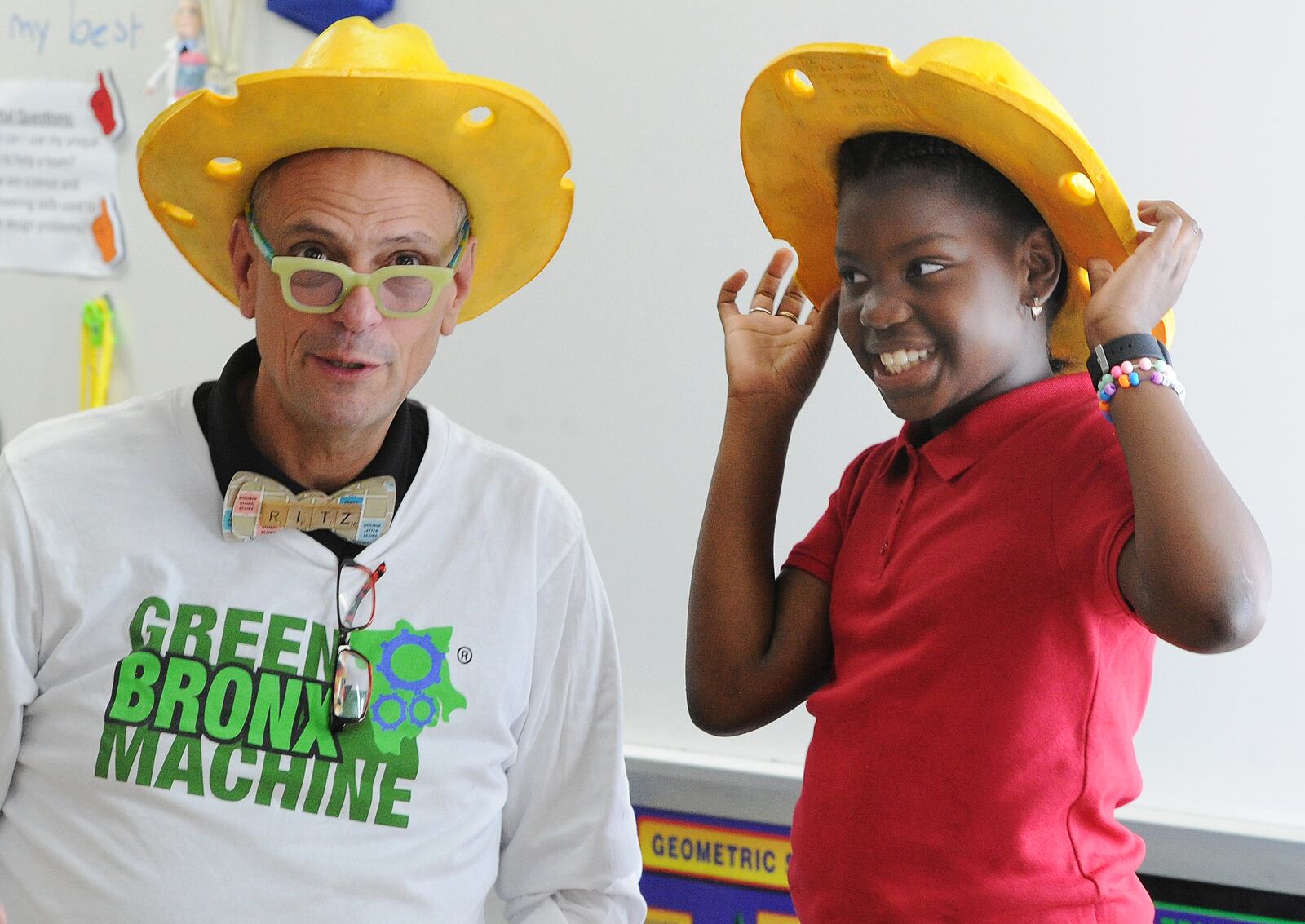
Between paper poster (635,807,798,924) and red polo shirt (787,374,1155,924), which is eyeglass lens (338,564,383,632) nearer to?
red polo shirt (787,374,1155,924)

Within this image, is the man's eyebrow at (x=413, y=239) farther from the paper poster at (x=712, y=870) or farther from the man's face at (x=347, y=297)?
the paper poster at (x=712, y=870)

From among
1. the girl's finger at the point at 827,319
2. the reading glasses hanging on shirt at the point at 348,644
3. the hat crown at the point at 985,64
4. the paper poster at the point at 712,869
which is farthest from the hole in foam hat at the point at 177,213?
the paper poster at the point at 712,869

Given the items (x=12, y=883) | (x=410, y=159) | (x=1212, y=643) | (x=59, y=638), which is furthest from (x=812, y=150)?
(x=12, y=883)

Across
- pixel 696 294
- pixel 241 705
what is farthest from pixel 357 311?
pixel 696 294

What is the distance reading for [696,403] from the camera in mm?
2078

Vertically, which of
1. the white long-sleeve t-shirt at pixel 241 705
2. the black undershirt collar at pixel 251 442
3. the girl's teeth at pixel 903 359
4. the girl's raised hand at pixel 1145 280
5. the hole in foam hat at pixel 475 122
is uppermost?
the hole in foam hat at pixel 475 122

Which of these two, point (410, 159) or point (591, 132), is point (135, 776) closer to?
point (410, 159)

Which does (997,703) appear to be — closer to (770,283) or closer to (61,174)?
(770,283)

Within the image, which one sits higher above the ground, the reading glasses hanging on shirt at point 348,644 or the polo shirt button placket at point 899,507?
the polo shirt button placket at point 899,507

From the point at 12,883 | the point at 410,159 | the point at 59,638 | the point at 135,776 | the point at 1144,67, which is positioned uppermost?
the point at 1144,67

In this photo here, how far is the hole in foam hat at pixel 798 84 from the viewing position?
4.09 ft

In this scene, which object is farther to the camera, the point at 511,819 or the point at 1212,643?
the point at 511,819

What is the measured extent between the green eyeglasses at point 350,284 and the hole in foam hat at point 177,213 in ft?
0.73

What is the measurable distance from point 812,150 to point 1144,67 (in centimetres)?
75
